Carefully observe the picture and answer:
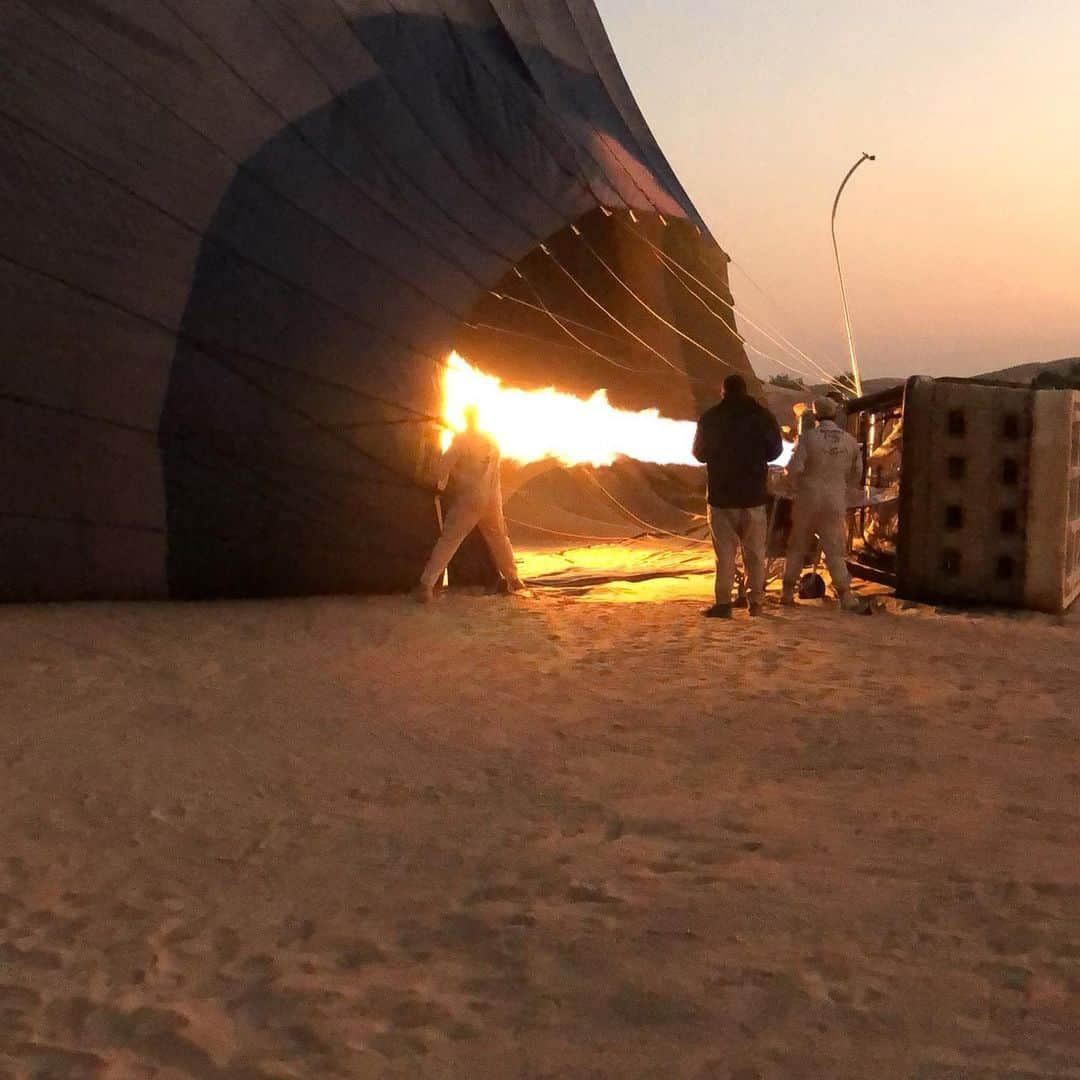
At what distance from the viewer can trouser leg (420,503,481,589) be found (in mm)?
7395

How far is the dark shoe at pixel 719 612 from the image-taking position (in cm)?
678

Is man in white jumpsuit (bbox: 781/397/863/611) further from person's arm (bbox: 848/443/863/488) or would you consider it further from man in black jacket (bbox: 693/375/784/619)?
man in black jacket (bbox: 693/375/784/619)

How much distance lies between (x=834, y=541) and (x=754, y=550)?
52 centimetres

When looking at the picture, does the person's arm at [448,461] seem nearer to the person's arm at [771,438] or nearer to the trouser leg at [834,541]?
the person's arm at [771,438]


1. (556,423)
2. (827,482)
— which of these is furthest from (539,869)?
(556,423)

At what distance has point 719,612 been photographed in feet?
22.4

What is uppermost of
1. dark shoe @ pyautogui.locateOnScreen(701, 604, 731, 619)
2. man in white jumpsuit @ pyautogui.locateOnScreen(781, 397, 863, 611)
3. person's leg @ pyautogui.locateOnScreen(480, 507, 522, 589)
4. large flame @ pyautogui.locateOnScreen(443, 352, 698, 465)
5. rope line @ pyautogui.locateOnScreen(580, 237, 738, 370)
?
rope line @ pyautogui.locateOnScreen(580, 237, 738, 370)

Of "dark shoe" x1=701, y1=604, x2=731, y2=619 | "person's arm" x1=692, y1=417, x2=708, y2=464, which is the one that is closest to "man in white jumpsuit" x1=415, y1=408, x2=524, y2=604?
"person's arm" x1=692, y1=417, x2=708, y2=464

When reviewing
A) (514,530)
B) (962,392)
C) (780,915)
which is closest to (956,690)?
(780,915)

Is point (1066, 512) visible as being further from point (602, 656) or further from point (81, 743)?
point (81, 743)

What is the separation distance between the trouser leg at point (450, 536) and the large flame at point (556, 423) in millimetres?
685

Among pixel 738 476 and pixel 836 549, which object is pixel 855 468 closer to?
pixel 836 549

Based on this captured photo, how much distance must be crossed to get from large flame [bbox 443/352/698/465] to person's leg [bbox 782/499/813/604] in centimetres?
224

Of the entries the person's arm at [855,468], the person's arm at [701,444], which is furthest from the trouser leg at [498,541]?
the person's arm at [855,468]
